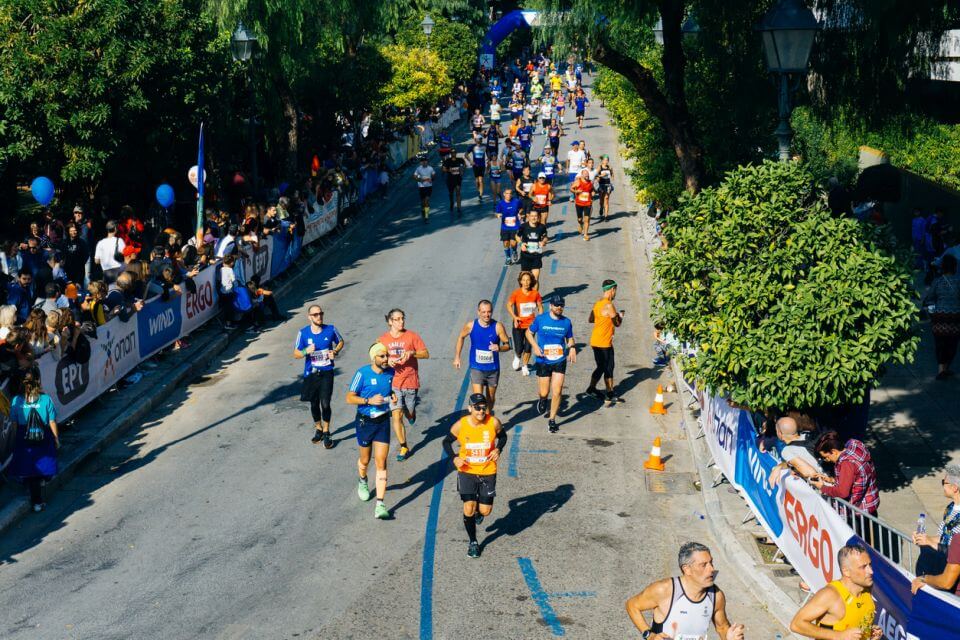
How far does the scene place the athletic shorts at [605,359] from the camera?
53.8ft

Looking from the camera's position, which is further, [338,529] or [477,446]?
[338,529]

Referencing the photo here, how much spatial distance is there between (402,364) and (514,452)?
6.06 feet

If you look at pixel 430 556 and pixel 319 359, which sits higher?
pixel 319 359

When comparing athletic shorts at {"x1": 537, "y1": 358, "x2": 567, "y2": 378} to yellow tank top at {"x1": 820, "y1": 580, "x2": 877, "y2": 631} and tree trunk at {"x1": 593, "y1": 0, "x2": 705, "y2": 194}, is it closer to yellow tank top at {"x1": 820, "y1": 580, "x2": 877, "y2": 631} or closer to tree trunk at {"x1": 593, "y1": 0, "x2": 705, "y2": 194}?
tree trunk at {"x1": 593, "y1": 0, "x2": 705, "y2": 194}

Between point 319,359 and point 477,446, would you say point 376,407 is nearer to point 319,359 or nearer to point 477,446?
point 477,446

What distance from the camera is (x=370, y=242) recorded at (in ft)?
96.9

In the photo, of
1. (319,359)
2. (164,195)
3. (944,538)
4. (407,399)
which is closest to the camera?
(944,538)

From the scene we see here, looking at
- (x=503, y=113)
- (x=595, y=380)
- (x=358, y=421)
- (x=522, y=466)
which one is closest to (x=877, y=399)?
(x=595, y=380)

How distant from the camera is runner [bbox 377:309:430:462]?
46.1 feet

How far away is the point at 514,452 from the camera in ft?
47.8

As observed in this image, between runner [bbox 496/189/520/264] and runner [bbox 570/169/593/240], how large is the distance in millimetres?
2726

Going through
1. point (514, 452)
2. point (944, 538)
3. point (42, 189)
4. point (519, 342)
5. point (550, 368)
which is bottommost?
point (514, 452)

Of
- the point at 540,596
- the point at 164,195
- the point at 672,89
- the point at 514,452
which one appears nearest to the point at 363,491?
the point at 514,452

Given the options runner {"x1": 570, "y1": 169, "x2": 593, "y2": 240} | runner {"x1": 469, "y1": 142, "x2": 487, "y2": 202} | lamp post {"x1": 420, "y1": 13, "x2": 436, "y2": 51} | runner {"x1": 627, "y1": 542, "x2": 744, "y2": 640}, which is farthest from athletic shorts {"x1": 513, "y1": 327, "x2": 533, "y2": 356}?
lamp post {"x1": 420, "y1": 13, "x2": 436, "y2": 51}
